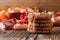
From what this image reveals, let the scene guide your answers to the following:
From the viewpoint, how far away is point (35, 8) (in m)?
1.74

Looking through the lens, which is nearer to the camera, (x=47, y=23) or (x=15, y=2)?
(x=47, y=23)

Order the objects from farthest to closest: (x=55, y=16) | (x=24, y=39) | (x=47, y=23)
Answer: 1. (x=55, y=16)
2. (x=47, y=23)
3. (x=24, y=39)

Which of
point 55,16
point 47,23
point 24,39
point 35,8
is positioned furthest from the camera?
point 35,8

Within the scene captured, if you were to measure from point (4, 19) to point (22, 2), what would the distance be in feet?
1.15

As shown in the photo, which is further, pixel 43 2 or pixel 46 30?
pixel 43 2

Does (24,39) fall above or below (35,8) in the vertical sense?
below

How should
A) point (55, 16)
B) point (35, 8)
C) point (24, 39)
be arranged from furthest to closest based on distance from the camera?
1. point (35, 8)
2. point (55, 16)
3. point (24, 39)

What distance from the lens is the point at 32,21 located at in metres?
1.22

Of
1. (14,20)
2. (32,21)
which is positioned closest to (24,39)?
(32,21)

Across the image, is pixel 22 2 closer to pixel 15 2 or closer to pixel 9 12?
pixel 15 2

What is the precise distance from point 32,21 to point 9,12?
40 cm

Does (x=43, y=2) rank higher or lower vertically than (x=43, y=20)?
higher

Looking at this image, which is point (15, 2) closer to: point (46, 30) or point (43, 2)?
point (43, 2)

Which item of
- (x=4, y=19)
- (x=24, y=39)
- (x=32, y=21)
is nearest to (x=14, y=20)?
(x=4, y=19)
